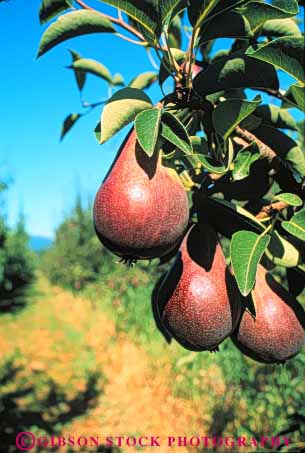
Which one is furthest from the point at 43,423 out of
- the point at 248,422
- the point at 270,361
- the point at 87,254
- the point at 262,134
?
the point at 87,254

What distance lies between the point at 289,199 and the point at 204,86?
0.23 m

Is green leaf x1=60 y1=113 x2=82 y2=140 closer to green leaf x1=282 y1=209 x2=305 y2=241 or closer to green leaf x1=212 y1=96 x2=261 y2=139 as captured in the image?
green leaf x1=212 y1=96 x2=261 y2=139

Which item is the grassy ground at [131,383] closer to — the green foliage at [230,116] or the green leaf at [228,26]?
the green foliage at [230,116]

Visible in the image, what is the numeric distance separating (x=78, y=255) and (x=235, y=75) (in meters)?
8.61

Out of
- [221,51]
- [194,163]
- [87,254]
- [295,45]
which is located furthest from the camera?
[87,254]

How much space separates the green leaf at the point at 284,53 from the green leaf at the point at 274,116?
0.62ft

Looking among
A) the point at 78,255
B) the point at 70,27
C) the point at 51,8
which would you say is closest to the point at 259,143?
the point at 70,27

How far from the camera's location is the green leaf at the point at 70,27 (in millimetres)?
812

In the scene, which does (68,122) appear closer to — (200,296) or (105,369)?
(200,296)

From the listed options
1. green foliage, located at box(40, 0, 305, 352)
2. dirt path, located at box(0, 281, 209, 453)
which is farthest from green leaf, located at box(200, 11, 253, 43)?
dirt path, located at box(0, 281, 209, 453)

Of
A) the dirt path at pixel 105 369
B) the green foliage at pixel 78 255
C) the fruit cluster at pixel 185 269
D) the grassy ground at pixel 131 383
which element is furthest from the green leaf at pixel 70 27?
the green foliage at pixel 78 255

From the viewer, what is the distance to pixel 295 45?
25.5 inches

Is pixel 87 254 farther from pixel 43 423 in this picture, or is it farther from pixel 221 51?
pixel 221 51

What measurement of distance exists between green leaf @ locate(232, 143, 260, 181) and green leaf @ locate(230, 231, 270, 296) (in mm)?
99
